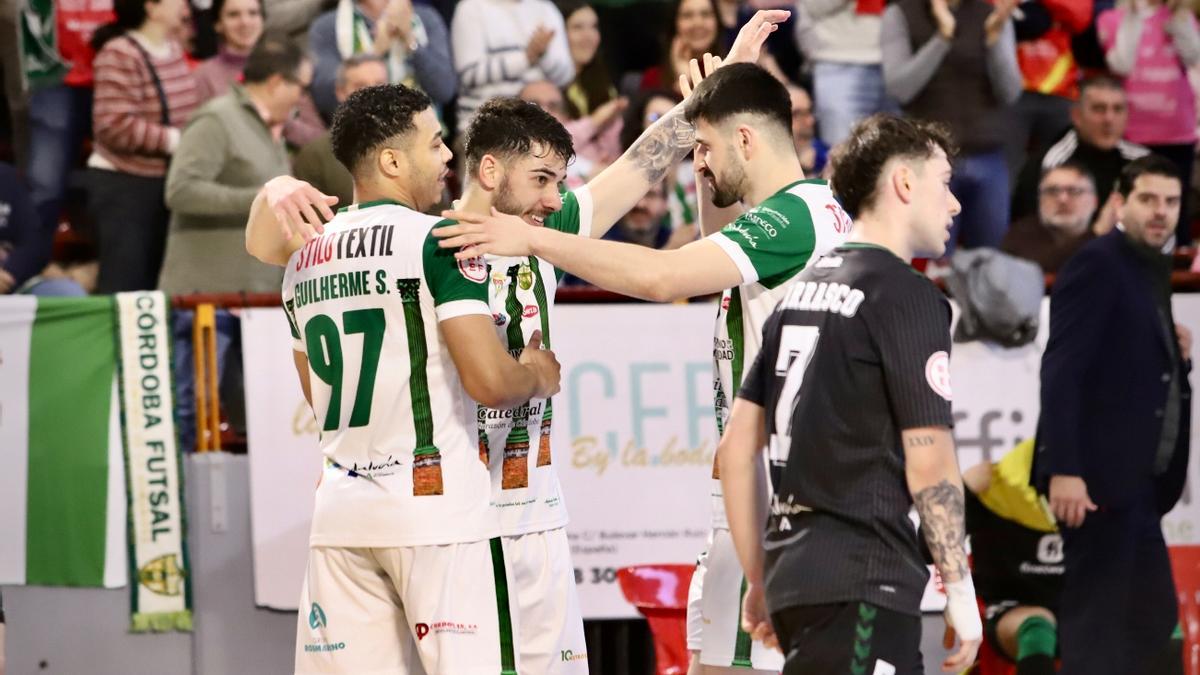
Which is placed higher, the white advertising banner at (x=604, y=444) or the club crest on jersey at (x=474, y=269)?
the club crest on jersey at (x=474, y=269)

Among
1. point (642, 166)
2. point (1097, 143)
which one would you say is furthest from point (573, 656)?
point (1097, 143)

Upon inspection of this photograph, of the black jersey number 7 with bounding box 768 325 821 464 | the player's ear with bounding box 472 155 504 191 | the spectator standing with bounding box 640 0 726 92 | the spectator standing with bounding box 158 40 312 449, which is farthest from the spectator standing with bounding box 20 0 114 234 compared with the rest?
the black jersey number 7 with bounding box 768 325 821 464

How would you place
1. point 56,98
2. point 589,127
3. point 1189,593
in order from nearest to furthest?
point 1189,593
point 56,98
point 589,127

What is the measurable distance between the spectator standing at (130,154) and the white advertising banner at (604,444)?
1.36 metres

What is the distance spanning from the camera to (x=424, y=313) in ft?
14.0

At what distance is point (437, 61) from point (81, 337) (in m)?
2.66

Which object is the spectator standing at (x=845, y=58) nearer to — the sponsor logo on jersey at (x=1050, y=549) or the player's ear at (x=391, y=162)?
the sponsor logo on jersey at (x=1050, y=549)

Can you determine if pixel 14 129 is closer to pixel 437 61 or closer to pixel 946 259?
pixel 437 61

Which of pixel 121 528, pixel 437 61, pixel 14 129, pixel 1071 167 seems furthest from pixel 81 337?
pixel 1071 167

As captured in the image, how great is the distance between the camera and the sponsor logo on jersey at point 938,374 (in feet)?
11.1

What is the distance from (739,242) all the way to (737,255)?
43mm

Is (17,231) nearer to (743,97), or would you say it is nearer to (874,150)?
(743,97)

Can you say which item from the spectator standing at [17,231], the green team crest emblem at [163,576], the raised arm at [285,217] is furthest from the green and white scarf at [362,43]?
the raised arm at [285,217]

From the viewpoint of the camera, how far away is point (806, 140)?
8.91 meters
